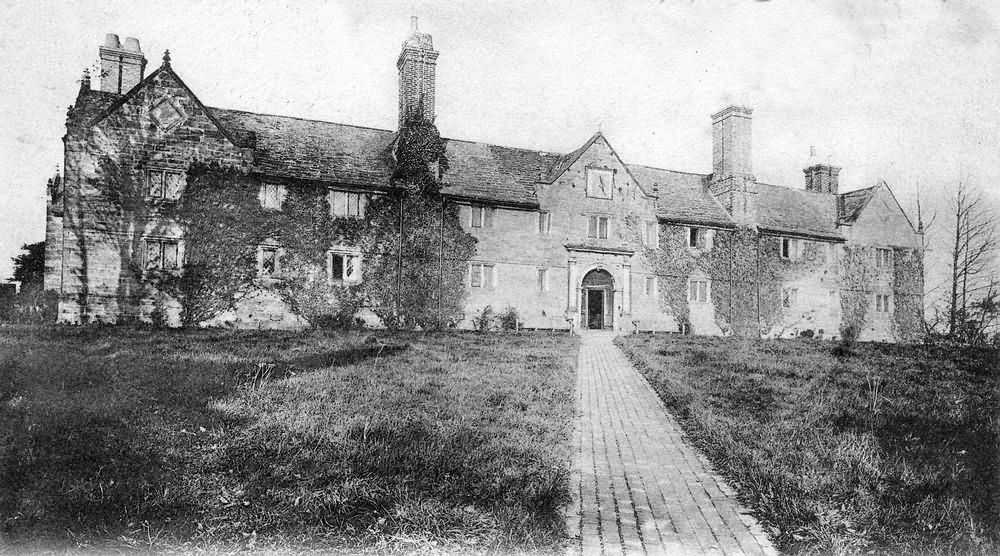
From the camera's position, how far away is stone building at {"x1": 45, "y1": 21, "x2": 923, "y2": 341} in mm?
22125

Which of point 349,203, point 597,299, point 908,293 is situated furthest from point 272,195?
point 908,293

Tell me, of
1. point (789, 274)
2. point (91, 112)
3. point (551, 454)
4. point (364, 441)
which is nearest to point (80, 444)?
point (364, 441)

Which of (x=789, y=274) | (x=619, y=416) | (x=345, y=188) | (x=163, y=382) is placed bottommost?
(x=619, y=416)

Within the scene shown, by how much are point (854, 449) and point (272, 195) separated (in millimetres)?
22845

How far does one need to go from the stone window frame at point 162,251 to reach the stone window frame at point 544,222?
15874 mm

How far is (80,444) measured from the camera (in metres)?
5.91

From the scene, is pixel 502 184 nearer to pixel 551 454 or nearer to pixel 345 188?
pixel 345 188

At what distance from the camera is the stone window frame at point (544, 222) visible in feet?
94.0

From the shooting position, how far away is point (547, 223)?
94.5 feet

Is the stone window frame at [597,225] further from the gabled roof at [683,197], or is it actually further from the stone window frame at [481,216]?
the stone window frame at [481,216]

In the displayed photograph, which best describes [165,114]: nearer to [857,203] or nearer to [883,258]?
[857,203]

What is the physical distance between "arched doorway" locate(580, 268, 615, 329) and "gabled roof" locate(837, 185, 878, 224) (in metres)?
16.9

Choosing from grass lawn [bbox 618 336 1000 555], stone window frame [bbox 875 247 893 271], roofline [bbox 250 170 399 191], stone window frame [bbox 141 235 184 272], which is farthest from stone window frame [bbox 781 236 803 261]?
stone window frame [bbox 141 235 184 272]

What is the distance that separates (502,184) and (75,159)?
57.8 ft
